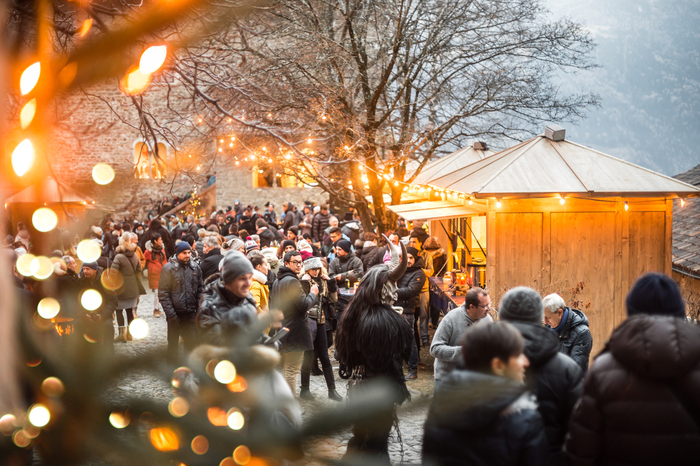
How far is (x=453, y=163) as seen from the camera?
12117 mm

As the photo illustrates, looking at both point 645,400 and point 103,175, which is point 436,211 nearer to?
point 645,400

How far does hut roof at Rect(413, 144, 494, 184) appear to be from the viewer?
1191cm

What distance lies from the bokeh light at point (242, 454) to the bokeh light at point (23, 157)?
627 millimetres

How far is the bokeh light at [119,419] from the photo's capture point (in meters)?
0.93

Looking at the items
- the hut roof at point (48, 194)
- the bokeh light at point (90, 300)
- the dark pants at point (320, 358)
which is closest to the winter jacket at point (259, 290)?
the dark pants at point (320, 358)

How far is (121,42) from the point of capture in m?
0.94

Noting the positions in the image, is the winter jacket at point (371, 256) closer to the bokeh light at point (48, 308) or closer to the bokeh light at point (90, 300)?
the bokeh light at point (90, 300)

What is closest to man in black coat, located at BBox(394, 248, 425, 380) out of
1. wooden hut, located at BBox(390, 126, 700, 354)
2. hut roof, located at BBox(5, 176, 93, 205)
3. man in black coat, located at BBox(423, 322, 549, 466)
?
wooden hut, located at BBox(390, 126, 700, 354)

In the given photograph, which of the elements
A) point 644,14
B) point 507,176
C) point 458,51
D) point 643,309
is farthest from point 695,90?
point 643,309

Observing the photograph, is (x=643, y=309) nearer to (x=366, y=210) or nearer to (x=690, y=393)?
(x=690, y=393)

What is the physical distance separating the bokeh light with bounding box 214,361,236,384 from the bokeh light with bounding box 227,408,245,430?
0.23 ft

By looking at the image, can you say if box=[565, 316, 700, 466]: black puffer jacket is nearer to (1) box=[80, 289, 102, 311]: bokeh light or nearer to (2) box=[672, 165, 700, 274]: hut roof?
(1) box=[80, 289, 102, 311]: bokeh light

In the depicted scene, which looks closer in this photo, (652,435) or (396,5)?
(652,435)

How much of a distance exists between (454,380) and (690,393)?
90cm
